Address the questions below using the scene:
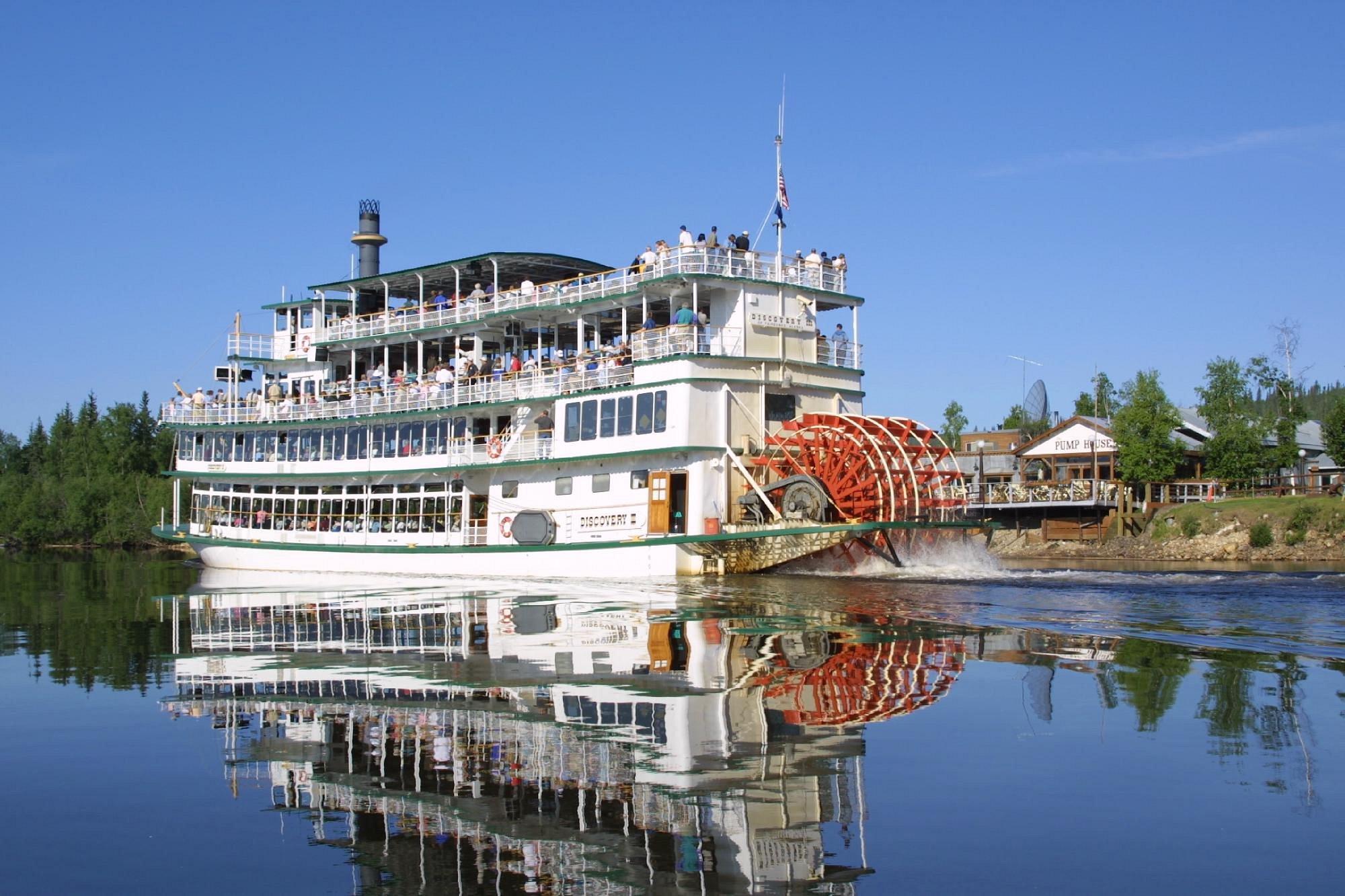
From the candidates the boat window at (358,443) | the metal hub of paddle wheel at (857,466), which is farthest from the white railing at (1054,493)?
the boat window at (358,443)

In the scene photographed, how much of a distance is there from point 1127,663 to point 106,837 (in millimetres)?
9558

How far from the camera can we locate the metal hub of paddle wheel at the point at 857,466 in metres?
26.8

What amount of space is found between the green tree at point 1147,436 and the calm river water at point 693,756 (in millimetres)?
34606

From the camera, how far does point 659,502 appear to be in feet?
88.4

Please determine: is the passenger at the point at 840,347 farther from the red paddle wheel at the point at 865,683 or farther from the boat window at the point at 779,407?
the red paddle wheel at the point at 865,683

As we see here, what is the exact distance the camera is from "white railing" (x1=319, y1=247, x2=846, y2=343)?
27.0 metres

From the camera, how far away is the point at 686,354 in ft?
86.6

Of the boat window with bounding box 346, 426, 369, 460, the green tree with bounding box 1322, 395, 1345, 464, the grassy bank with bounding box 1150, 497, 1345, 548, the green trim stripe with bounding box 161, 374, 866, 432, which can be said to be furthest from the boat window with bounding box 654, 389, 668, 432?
the green tree with bounding box 1322, 395, 1345, 464

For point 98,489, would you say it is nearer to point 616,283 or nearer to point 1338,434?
point 616,283

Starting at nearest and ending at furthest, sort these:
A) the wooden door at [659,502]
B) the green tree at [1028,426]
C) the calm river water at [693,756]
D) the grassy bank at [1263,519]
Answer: the calm river water at [693,756] < the wooden door at [659,502] < the grassy bank at [1263,519] < the green tree at [1028,426]

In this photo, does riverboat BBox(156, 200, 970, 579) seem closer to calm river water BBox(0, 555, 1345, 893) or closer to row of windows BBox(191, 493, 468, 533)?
row of windows BBox(191, 493, 468, 533)

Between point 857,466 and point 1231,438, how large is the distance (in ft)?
101

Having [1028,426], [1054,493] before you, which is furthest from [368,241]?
[1028,426]

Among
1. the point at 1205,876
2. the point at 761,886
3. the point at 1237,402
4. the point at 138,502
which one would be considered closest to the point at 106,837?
the point at 761,886
